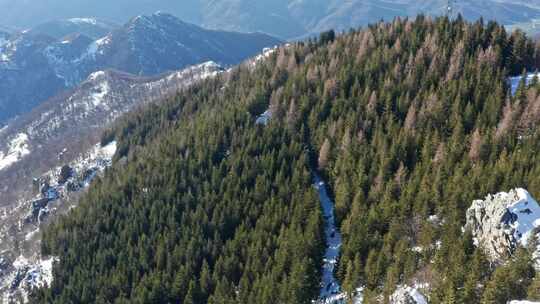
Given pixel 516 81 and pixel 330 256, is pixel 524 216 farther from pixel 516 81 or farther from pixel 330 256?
pixel 516 81

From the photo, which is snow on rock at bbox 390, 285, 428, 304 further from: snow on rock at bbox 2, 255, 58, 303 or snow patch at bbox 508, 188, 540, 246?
snow on rock at bbox 2, 255, 58, 303

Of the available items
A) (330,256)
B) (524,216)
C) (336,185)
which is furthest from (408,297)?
(336,185)

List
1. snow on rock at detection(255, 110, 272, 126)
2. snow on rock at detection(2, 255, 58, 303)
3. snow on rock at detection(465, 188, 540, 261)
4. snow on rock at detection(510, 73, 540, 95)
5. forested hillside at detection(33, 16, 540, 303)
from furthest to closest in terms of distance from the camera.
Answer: snow on rock at detection(255, 110, 272, 126)
snow on rock at detection(2, 255, 58, 303)
snow on rock at detection(510, 73, 540, 95)
forested hillside at detection(33, 16, 540, 303)
snow on rock at detection(465, 188, 540, 261)

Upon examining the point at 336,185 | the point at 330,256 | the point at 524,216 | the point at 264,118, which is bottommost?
the point at 330,256

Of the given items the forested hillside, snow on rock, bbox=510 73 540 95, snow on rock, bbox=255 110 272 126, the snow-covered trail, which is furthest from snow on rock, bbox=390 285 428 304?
snow on rock, bbox=255 110 272 126

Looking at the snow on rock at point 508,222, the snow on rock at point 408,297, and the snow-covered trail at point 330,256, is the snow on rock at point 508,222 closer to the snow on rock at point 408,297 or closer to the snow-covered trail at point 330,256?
the snow on rock at point 408,297

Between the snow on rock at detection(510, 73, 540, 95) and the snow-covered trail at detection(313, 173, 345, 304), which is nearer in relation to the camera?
the snow-covered trail at detection(313, 173, 345, 304)
